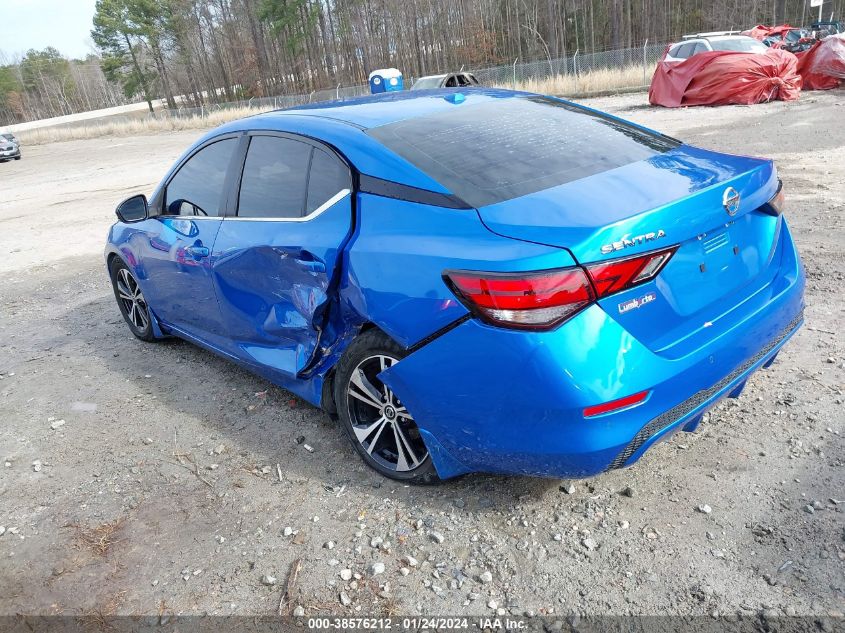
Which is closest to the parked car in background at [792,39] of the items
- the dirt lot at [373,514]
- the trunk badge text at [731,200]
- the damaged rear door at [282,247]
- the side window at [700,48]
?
the side window at [700,48]

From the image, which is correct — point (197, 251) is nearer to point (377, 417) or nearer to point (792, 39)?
point (377, 417)

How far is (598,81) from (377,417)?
1017 inches

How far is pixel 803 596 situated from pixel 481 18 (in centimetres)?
5233

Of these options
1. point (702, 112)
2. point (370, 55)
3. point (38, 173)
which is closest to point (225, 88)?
point (370, 55)

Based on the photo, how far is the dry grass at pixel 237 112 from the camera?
25.8 metres

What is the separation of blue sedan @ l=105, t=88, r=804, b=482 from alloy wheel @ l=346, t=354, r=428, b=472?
0.01 metres

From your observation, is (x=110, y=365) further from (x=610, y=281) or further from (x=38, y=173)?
(x=38, y=173)

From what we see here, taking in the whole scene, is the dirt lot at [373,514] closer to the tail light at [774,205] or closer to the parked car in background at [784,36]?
the tail light at [774,205]

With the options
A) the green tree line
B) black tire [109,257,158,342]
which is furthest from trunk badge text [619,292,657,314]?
the green tree line

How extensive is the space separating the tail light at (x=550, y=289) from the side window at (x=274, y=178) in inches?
52.3

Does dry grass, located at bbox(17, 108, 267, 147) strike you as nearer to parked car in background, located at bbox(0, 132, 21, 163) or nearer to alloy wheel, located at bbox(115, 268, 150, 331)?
parked car in background, located at bbox(0, 132, 21, 163)

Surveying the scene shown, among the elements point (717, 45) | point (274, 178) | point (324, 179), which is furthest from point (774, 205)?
point (717, 45)

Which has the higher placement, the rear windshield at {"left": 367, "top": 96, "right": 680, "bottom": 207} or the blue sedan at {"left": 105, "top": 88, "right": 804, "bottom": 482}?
the rear windshield at {"left": 367, "top": 96, "right": 680, "bottom": 207}

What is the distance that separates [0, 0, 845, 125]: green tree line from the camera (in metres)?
44.6
